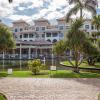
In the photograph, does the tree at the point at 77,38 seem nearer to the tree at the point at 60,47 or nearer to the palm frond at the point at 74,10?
the tree at the point at 60,47

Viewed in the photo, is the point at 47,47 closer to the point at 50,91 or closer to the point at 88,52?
the point at 88,52

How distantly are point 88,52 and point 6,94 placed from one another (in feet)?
37.8

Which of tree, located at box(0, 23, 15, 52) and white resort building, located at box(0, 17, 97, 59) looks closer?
tree, located at box(0, 23, 15, 52)

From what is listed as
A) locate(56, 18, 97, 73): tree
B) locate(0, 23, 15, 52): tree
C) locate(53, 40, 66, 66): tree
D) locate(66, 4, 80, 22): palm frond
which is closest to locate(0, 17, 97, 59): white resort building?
locate(66, 4, 80, 22): palm frond

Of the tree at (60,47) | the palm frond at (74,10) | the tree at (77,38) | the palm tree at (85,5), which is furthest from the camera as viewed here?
the palm tree at (85,5)

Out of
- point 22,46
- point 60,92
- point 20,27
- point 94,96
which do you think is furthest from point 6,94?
point 20,27

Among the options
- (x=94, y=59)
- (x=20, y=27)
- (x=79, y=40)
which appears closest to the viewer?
(x=79, y=40)

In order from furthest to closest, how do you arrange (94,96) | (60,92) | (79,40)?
1. (79,40)
2. (60,92)
3. (94,96)

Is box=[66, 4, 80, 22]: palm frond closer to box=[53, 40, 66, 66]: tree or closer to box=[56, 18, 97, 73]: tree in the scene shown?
box=[53, 40, 66, 66]: tree

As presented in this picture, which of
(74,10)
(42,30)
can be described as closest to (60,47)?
(74,10)

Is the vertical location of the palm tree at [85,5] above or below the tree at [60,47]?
above

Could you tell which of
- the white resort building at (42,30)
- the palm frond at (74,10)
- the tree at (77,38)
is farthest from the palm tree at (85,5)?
the white resort building at (42,30)

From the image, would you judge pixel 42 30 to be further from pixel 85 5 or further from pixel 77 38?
pixel 77 38

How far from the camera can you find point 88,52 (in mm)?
20969
